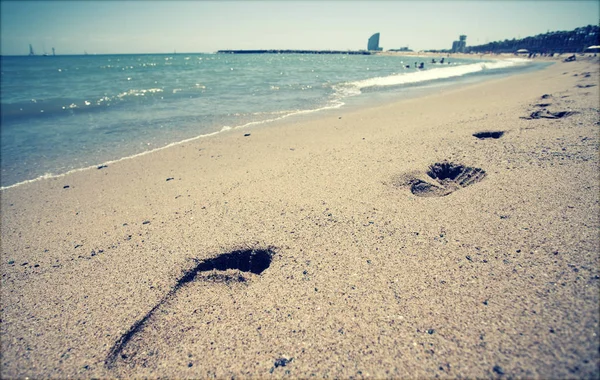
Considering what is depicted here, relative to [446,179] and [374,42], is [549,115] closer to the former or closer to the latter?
[446,179]

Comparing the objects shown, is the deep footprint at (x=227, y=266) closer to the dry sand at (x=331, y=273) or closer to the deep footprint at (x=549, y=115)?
the dry sand at (x=331, y=273)

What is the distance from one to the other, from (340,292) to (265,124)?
7.20m

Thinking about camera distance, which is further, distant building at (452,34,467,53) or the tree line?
distant building at (452,34,467,53)

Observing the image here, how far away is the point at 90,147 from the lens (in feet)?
23.9

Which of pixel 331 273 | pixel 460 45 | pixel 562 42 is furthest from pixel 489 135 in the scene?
pixel 460 45

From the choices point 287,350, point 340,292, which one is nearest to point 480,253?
point 340,292

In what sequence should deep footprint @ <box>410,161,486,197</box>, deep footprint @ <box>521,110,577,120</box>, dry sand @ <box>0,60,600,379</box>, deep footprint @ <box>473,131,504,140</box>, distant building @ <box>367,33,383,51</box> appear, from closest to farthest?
1. dry sand @ <box>0,60,600,379</box>
2. deep footprint @ <box>410,161,486,197</box>
3. deep footprint @ <box>473,131,504,140</box>
4. deep footprint @ <box>521,110,577,120</box>
5. distant building @ <box>367,33,383,51</box>

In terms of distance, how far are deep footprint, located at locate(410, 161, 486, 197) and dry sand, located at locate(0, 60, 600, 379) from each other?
1.2 inches

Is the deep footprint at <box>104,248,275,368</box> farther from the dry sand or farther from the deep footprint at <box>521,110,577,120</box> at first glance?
the deep footprint at <box>521,110,577,120</box>

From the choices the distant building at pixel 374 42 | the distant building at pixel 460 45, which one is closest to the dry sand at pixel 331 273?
the distant building at pixel 460 45

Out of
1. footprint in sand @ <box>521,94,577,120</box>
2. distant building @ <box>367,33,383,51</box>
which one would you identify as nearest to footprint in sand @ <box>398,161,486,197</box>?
footprint in sand @ <box>521,94,577,120</box>

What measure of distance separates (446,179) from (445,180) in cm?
4

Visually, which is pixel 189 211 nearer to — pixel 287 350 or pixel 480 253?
pixel 287 350

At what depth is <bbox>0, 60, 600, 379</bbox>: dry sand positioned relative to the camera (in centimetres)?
175
